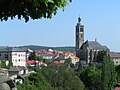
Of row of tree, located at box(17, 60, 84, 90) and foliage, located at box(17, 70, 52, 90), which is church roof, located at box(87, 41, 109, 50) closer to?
row of tree, located at box(17, 60, 84, 90)

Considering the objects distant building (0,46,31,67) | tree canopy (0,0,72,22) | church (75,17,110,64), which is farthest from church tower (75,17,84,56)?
tree canopy (0,0,72,22)

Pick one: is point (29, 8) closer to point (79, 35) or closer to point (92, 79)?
point (92, 79)

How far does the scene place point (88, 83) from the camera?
50594mm

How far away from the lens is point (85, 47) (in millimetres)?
104000

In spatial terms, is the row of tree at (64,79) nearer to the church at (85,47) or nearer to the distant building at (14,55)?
the distant building at (14,55)

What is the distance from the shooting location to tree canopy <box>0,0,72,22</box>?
4.69 meters

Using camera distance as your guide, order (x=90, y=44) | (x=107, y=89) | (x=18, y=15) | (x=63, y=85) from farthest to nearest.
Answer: (x=90, y=44) → (x=107, y=89) → (x=63, y=85) → (x=18, y=15)

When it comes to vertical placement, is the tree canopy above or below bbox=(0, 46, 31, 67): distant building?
above

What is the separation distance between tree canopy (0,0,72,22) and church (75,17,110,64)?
306 feet

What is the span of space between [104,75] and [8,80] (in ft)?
135

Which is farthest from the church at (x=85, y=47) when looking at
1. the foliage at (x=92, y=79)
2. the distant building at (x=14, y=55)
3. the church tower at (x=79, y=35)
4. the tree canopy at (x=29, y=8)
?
the tree canopy at (x=29, y=8)

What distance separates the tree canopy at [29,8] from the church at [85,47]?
306ft

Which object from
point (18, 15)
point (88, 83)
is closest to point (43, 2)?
point (18, 15)

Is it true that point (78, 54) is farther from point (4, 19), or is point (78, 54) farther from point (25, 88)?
point (4, 19)
